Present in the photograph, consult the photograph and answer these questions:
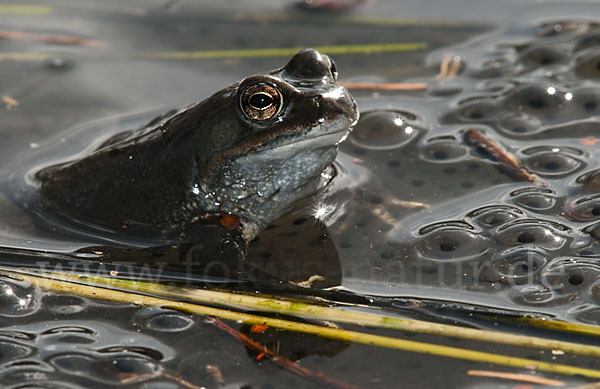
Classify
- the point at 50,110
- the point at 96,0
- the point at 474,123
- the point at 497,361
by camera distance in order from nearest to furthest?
the point at 497,361 → the point at 474,123 → the point at 50,110 → the point at 96,0

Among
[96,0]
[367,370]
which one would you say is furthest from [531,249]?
[96,0]

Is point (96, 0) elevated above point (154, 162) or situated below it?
above

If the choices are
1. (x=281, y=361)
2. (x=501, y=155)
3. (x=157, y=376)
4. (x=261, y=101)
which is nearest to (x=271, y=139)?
(x=261, y=101)

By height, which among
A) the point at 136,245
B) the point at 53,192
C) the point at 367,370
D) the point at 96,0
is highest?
the point at 96,0

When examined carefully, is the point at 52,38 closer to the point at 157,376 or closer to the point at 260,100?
the point at 260,100

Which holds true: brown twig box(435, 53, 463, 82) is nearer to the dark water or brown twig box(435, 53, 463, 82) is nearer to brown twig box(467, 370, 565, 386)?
the dark water

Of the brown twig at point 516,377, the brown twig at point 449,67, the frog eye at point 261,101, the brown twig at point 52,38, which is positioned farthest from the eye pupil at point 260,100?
the brown twig at point 52,38

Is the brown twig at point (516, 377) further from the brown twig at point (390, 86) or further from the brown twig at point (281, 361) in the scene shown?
the brown twig at point (390, 86)

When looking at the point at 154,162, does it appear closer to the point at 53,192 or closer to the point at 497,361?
the point at 53,192
